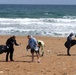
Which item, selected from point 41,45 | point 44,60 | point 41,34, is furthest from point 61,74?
point 41,34

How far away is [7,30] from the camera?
105 feet

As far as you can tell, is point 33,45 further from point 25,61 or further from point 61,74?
point 61,74

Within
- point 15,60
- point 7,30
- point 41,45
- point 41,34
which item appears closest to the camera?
point 15,60

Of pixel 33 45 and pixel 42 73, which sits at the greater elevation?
pixel 33 45

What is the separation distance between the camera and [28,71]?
451 inches

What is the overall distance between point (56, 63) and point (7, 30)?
64.1 feet

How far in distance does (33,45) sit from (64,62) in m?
1.48

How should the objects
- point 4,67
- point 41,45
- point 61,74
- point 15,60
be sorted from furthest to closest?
point 41,45 → point 15,60 → point 4,67 → point 61,74

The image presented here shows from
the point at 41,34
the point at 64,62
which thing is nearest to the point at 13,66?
the point at 64,62

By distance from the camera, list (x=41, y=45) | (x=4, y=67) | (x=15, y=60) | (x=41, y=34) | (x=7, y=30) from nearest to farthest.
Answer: (x=4, y=67) → (x=15, y=60) → (x=41, y=45) → (x=41, y=34) → (x=7, y=30)

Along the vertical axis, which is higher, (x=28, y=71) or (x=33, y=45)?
(x=33, y=45)

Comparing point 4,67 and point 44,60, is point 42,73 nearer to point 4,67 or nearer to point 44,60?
point 4,67

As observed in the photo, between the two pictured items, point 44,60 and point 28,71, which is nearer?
point 28,71

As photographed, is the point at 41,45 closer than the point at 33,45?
No
